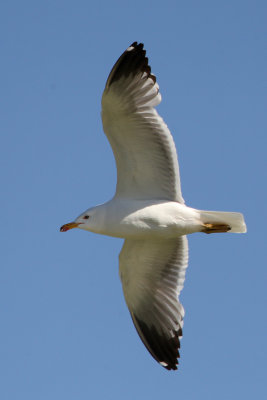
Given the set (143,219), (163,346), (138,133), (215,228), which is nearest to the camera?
(138,133)

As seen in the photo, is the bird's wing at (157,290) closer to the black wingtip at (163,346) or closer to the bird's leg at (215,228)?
the black wingtip at (163,346)

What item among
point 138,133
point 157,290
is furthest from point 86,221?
point 157,290

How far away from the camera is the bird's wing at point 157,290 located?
11.1 m

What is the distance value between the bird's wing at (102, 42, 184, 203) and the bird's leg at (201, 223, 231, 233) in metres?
0.47

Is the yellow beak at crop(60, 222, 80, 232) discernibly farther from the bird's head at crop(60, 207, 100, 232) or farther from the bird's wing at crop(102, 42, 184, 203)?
the bird's wing at crop(102, 42, 184, 203)

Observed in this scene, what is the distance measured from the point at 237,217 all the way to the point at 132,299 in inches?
72.9

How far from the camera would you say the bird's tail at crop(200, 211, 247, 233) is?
10484mm

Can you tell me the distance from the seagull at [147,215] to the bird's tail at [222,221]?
12 mm

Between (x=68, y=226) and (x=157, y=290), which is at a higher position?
(x=68, y=226)

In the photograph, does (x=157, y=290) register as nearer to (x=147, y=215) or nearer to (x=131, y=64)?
(x=147, y=215)

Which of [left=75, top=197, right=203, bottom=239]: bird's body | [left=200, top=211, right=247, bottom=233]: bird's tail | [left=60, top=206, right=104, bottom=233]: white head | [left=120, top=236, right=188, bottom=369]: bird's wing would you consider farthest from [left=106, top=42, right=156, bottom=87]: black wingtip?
[left=120, top=236, right=188, bottom=369]: bird's wing

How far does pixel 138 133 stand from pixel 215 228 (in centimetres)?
154

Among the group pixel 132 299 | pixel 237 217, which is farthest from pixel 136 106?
pixel 132 299

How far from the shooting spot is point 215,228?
10539mm
